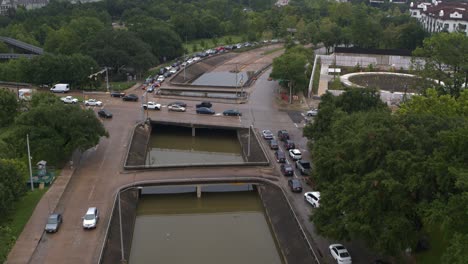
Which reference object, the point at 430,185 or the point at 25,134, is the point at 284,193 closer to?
the point at 430,185

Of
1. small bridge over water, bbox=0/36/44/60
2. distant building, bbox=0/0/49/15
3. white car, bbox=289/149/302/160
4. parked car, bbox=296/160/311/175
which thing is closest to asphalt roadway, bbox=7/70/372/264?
parked car, bbox=296/160/311/175

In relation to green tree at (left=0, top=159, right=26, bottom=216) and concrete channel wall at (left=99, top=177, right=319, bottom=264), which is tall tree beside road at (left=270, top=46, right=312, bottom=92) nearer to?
concrete channel wall at (left=99, top=177, right=319, bottom=264)

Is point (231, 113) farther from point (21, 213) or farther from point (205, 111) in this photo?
point (21, 213)

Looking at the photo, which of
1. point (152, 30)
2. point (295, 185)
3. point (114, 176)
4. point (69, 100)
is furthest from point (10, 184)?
point (152, 30)

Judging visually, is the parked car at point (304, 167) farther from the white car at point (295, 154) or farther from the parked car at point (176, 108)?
the parked car at point (176, 108)

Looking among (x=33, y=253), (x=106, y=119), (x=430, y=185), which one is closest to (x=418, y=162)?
(x=430, y=185)

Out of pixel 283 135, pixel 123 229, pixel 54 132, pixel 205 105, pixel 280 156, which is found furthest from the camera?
pixel 205 105
